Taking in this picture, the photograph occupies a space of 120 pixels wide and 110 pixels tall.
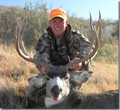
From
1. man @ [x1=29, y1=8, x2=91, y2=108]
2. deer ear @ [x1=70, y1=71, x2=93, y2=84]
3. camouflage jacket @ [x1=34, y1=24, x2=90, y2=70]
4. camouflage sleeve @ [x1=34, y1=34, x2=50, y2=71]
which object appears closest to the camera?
deer ear @ [x1=70, y1=71, x2=93, y2=84]

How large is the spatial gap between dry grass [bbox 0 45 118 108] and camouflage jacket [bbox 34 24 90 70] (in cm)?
92

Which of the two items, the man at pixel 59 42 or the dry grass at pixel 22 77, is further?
the dry grass at pixel 22 77

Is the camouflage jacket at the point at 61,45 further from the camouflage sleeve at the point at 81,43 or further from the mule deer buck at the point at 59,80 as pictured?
the mule deer buck at the point at 59,80

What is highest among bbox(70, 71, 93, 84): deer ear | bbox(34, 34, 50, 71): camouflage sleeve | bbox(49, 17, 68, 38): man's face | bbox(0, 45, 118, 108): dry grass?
bbox(49, 17, 68, 38): man's face

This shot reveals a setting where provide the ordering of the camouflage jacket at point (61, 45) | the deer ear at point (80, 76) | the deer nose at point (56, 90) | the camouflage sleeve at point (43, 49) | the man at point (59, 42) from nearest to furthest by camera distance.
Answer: the deer nose at point (56, 90) → the deer ear at point (80, 76) → the camouflage sleeve at point (43, 49) → the man at point (59, 42) → the camouflage jacket at point (61, 45)

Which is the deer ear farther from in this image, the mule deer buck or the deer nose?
→ the deer nose

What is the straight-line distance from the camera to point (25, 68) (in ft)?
18.8

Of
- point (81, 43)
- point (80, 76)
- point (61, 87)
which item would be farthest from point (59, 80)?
point (81, 43)

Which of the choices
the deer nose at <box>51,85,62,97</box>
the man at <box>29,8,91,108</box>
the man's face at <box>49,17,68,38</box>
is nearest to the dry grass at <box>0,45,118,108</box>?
the man at <box>29,8,91,108</box>

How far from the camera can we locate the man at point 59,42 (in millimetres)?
4172

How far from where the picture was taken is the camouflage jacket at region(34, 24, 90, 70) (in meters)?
4.38

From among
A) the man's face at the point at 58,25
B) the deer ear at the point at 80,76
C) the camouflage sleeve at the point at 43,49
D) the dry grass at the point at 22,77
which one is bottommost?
the dry grass at the point at 22,77

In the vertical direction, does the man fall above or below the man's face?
below

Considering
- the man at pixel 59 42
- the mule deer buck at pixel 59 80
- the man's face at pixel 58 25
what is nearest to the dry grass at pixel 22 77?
the man at pixel 59 42
